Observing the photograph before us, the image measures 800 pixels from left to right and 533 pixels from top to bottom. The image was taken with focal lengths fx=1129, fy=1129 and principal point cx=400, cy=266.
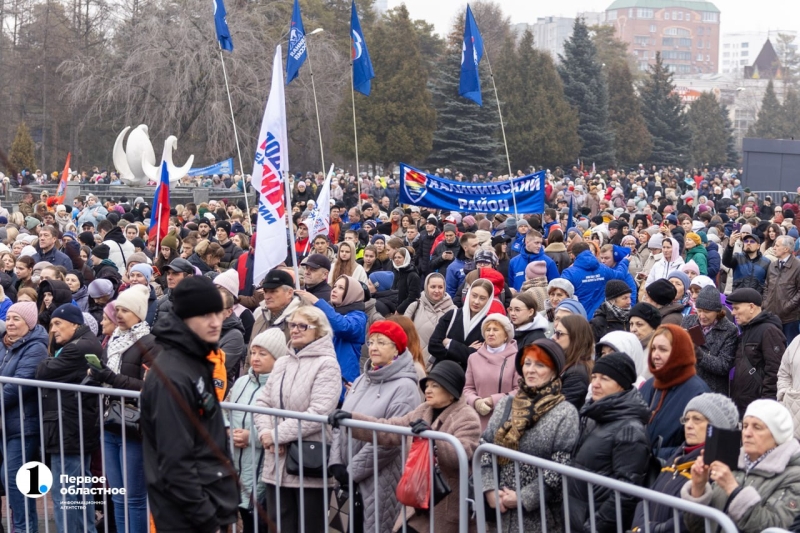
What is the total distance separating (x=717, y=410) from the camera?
475 centimetres

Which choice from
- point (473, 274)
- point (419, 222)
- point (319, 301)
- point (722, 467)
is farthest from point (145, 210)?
point (722, 467)

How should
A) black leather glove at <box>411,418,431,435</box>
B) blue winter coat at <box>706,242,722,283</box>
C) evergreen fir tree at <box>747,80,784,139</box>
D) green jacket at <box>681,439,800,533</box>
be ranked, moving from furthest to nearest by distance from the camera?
evergreen fir tree at <box>747,80,784,139</box>
blue winter coat at <box>706,242,722,283</box>
black leather glove at <box>411,418,431,435</box>
green jacket at <box>681,439,800,533</box>

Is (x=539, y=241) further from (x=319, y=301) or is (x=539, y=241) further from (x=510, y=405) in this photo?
(x=510, y=405)

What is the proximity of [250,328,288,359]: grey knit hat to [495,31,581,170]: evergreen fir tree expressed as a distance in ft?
156

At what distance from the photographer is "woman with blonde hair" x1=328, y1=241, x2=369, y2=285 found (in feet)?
34.5

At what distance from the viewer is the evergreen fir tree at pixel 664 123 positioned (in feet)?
213

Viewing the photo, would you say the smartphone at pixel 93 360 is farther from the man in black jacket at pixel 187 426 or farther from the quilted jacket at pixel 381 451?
the man in black jacket at pixel 187 426

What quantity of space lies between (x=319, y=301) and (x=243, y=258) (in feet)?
12.7

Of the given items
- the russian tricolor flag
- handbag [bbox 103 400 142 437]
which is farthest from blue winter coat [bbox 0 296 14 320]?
the russian tricolor flag

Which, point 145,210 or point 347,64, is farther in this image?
point 347,64

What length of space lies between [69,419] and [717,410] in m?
3.66

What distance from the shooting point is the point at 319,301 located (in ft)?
24.3

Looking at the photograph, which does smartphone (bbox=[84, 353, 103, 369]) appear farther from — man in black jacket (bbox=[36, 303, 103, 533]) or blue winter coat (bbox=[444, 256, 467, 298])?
blue winter coat (bbox=[444, 256, 467, 298])

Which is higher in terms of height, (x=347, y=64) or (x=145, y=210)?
(x=347, y=64)
